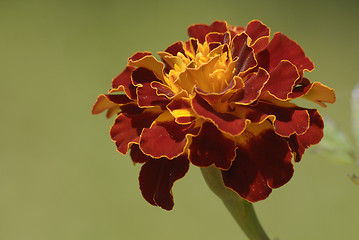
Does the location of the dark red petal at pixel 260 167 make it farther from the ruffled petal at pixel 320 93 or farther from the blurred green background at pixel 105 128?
the blurred green background at pixel 105 128

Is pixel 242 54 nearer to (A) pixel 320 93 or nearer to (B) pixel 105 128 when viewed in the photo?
(A) pixel 320 93

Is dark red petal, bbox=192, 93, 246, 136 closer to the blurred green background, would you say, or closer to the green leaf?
the green leaf

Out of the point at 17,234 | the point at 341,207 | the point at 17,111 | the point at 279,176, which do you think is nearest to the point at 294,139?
the point at 279,176

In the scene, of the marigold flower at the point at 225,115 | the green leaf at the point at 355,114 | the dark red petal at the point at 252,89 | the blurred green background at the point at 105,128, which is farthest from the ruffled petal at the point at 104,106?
the blurred green background at the point at 105,128

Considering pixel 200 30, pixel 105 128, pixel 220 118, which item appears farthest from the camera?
pixel 105 128

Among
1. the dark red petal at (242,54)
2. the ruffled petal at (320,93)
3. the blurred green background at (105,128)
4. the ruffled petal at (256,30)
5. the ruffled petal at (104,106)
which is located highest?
the blurred green background at (105,128)

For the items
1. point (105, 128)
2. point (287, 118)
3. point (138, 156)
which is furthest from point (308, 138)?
point (105, 128)

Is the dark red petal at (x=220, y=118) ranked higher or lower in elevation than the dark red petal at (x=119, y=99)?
lower
